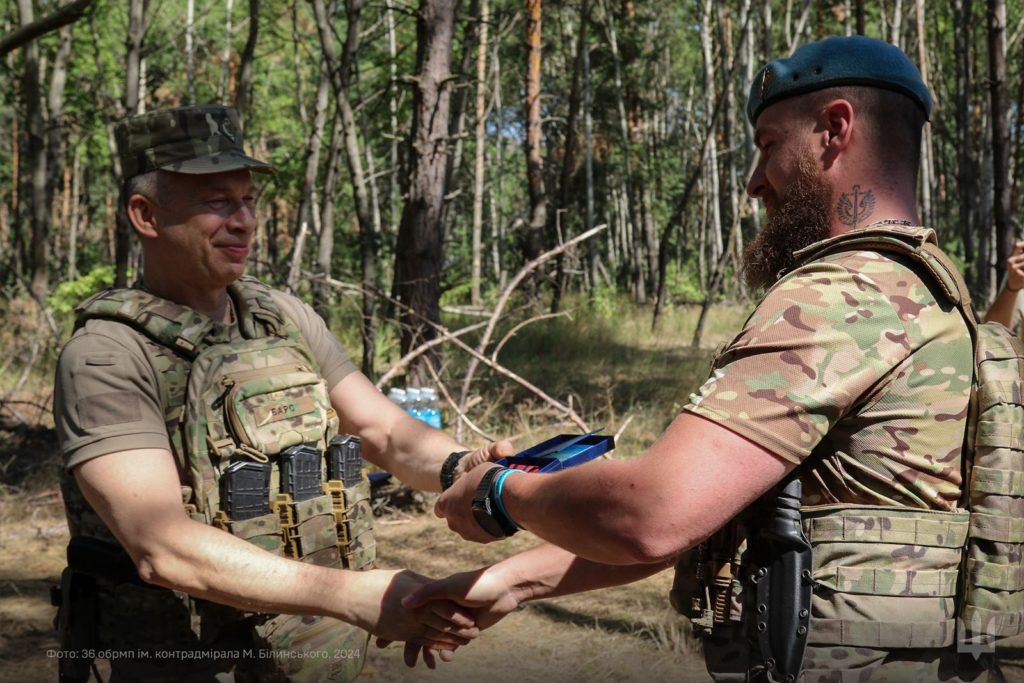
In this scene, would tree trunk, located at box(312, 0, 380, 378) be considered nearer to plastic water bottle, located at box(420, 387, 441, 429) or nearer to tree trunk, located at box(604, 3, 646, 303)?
plastic water bottle, located at box(420, 387, 441, 429)

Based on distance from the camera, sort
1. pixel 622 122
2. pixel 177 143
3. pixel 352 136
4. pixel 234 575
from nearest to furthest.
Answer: pixel 234 575 < pixel 177 143 < pixel 352 136 < pixel 622 122

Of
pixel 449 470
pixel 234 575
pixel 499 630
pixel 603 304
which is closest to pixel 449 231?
pixel 603 304

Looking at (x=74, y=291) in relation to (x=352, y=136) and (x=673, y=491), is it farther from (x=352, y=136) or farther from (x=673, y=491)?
(x=673, y=491)

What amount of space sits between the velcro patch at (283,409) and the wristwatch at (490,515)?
67 centimetres

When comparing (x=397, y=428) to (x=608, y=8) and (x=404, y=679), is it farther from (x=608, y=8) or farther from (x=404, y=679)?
(x=608, y=8)

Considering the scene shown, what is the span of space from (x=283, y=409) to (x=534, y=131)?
1284 centimetres

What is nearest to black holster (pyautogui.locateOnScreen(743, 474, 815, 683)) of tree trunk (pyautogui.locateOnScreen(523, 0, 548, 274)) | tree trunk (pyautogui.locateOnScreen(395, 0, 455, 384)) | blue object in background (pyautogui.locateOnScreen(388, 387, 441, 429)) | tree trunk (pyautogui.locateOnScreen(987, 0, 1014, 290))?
blue object in background (pyautogui.locateOnScreen(388, 387, 441, 429))

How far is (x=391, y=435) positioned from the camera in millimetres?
2877

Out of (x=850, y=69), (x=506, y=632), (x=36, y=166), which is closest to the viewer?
(x=850, y=69)

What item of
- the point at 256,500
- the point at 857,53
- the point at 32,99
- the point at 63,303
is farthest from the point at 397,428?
the point at 63,303

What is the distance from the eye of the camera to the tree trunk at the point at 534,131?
14.0 meters

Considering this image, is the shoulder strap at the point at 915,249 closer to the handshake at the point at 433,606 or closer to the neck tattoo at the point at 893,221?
the neck tattoo at the point at 893,221

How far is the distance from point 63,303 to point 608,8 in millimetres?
13535

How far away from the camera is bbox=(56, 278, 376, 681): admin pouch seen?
88.1 inches
